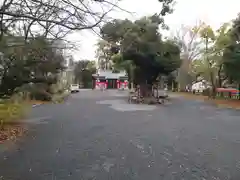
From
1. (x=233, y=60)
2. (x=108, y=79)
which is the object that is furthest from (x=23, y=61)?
(x=108, y=79)

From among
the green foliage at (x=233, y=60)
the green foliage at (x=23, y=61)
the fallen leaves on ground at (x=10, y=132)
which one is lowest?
the fallen leaves on ground at (x=10, y=132)

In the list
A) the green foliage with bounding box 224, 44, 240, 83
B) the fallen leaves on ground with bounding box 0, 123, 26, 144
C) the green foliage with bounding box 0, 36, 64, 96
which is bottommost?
the fallen leaves on ground with bounding box 0, 123, 26, 144

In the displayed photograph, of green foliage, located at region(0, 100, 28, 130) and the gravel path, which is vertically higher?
green foliage, located at region(0, 100, 28, 130)

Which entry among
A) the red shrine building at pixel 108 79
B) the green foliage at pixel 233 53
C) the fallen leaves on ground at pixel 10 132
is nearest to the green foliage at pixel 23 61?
the fallen leaves on ground at pixel 10 132

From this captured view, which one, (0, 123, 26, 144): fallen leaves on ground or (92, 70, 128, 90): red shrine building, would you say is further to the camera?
(92, 70, 128, 90): red shrine building

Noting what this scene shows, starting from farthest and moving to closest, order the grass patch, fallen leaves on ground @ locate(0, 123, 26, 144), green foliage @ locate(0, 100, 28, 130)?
green foliage @ locate(0, 100, 28, 130) → the grass patch → fallen leaves on ground @ locate(0, 123, 26, 144)

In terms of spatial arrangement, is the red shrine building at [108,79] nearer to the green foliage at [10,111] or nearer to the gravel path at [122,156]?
the green foliage at [10,111]

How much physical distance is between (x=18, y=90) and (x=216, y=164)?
7.31m

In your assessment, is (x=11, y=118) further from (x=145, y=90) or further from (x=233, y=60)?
(x=233, y=60)

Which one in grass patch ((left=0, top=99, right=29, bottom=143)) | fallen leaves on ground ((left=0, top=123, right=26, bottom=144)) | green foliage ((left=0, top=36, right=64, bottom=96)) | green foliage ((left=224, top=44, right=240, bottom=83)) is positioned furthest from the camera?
green foliage ((left=224, top=44, right=240, bottom=83))

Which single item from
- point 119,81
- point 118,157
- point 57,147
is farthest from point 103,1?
point 119,81

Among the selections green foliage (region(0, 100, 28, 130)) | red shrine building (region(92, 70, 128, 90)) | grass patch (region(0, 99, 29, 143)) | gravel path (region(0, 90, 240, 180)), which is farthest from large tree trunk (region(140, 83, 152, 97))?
red shrine building (region(92, 70, 128, 90))

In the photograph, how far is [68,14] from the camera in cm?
582

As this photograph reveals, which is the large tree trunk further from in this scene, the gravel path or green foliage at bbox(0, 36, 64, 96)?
the gravel path
